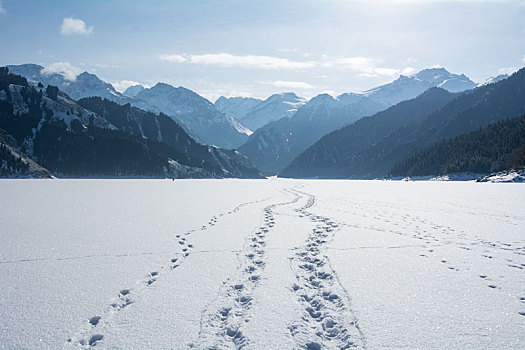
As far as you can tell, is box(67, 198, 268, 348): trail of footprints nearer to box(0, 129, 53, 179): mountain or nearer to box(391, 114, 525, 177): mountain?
box(391, 114, 525, 177): mountain

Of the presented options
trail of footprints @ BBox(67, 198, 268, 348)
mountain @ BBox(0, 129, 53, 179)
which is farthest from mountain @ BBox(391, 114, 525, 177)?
mountain @ BBox(0, 129, 53, 179)

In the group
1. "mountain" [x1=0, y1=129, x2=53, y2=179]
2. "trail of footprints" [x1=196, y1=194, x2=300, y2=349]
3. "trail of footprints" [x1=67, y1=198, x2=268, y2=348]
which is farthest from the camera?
"mountain" [x1=0, y1=129, x2=53, y2=179]

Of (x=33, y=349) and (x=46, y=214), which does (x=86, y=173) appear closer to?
(x=46, y=214)

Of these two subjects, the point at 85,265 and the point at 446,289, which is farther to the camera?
the point at 85,265

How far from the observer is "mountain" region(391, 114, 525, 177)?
129875 mm

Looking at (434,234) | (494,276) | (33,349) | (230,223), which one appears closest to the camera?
(33,349)

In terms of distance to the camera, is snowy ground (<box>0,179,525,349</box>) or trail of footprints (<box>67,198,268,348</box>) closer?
trail of footprints (<box>67,198,268,348</box>)

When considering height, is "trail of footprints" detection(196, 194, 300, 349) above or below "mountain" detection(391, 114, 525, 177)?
below

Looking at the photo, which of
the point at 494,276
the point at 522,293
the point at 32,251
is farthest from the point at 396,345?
the point at 32,251

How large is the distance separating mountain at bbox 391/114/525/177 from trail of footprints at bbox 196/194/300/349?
12843cm

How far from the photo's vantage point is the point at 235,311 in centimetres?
690

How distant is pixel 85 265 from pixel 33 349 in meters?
4.87

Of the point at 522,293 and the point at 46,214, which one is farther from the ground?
the point at 522,293

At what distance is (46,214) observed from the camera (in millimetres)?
20672
